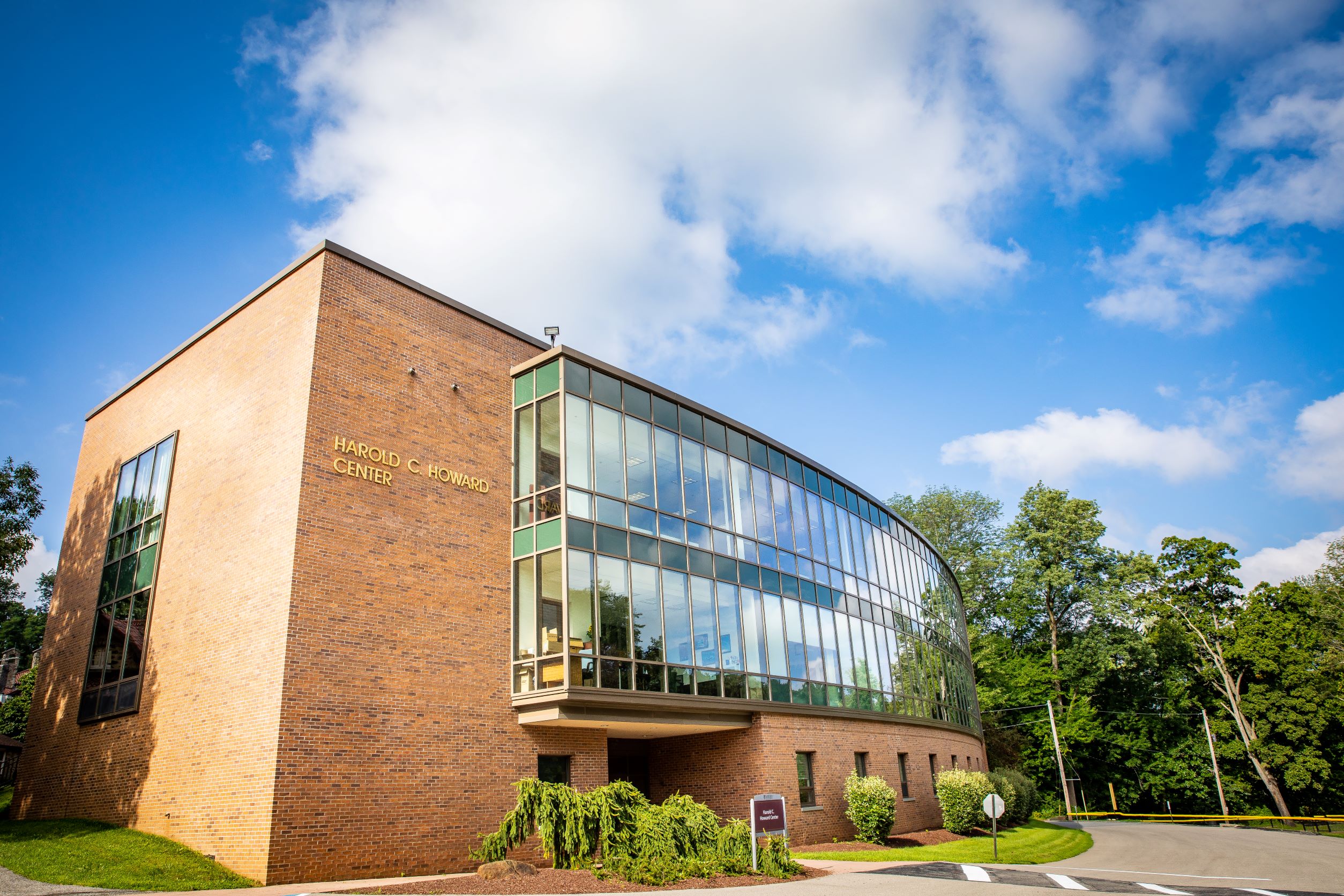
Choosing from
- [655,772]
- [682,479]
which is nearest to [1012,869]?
[655,772]

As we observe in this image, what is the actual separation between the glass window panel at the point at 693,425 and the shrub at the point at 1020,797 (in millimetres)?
17841

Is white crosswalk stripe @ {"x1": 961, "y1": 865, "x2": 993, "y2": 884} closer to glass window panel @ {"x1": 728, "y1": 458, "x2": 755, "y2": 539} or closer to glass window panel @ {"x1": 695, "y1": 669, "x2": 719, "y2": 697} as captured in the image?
glass window panel @ {"x1": 695, "y1": 669, "x2": 719, "y2": 697}

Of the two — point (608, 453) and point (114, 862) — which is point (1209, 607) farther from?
point (114, 862)

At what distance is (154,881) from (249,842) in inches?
49.9

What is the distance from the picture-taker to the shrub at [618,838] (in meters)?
13.2

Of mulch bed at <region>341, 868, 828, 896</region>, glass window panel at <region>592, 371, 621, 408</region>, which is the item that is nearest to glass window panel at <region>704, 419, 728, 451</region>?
glass window panel at <region>592, 371, 621, 408</region>

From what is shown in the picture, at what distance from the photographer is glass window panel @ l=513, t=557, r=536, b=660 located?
1677cm

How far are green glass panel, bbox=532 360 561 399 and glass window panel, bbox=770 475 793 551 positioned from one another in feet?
26.7

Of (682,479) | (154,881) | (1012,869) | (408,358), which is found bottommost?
(1012,869)

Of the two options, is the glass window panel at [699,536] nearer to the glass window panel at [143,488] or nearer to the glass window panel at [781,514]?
the glass window panel at [781,514]

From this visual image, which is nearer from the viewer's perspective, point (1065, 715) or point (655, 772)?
point (655, 772)

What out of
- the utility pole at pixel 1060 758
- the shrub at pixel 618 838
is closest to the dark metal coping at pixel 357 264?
the shrub at pixel 618 838

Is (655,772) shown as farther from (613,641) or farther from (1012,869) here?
(1012,869)

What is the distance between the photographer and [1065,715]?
47.0m
